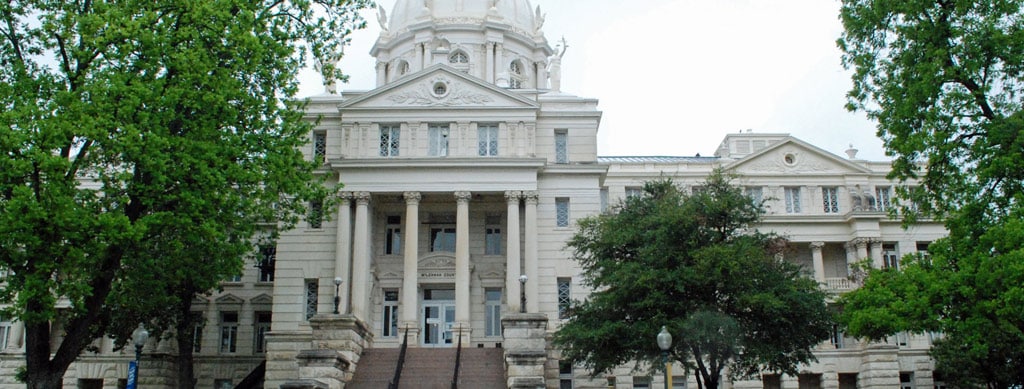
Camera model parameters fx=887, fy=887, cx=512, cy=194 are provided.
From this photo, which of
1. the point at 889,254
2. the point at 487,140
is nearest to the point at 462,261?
the point at 487,140

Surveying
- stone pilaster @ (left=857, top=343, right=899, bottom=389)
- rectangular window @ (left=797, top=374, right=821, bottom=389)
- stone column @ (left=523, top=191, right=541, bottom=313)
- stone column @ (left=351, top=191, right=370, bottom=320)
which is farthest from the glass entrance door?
stone pilaster @ (left=857, top=343, right=899, bottom=389)

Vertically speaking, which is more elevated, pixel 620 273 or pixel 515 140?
pixel 515 140

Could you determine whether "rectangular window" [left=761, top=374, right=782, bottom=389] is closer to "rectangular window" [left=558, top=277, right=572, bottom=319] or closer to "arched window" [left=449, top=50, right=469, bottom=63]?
"rectangular window" [left=558, top=277, right=572, bottom=319]

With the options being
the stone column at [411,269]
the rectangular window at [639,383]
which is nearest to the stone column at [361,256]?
the stone column at [411,269]

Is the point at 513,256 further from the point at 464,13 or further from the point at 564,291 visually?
the point at 464,13

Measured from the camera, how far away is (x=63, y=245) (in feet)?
64.3

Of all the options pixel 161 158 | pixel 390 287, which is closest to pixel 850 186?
pixel 390 287

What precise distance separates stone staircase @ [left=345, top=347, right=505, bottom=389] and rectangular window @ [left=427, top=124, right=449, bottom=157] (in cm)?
989

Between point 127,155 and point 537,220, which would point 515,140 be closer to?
point 537,220

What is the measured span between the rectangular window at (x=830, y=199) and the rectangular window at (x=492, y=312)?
72.9 feet

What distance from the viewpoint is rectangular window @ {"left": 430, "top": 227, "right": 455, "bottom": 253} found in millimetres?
39375

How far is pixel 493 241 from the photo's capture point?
39469 millimetres

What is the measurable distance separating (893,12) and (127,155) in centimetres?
1930

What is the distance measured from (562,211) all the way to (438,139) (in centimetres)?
622
